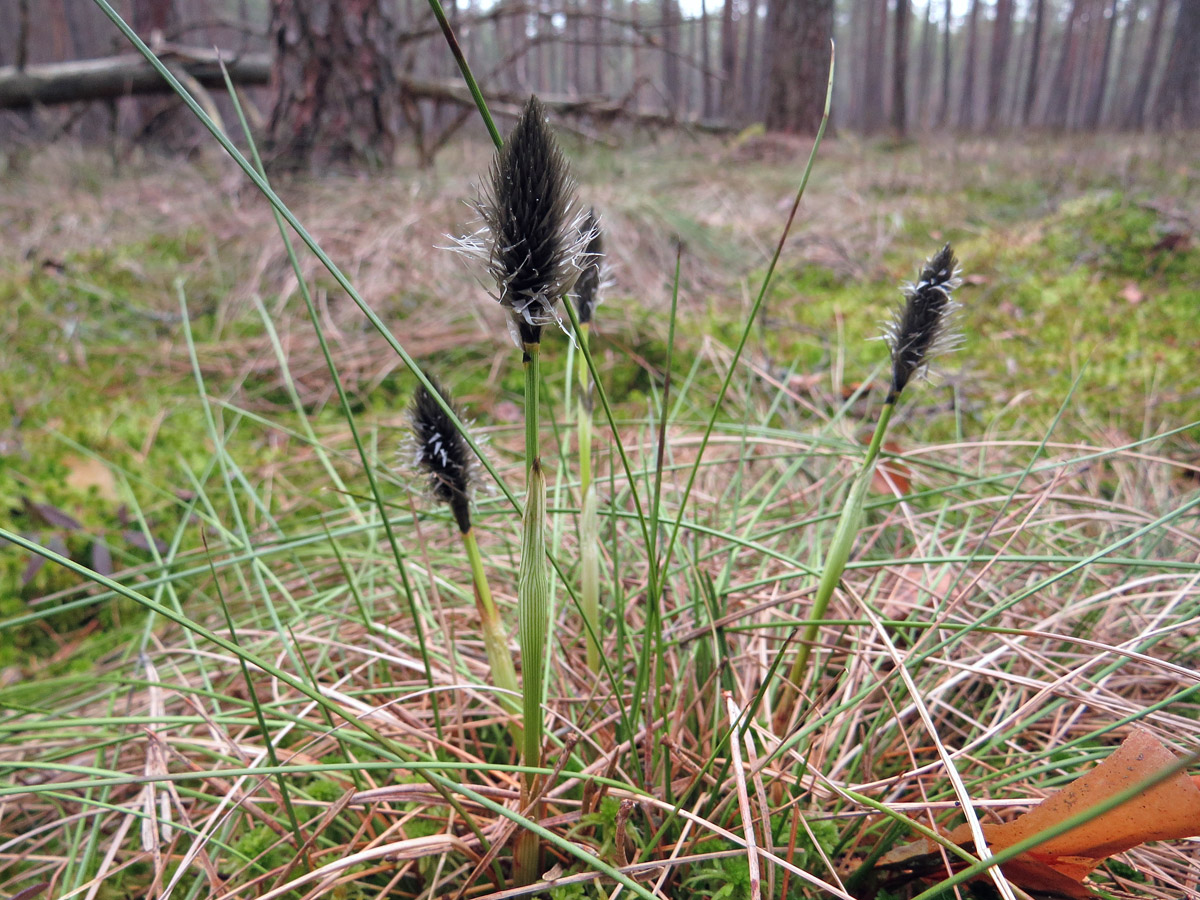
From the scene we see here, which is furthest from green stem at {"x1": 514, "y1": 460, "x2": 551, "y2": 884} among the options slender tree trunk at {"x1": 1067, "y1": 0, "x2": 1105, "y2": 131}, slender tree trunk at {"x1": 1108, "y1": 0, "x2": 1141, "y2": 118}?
slender tree trunk at {"x1": 1108, "y1": 0, "x2": 1141, "y2": 118}

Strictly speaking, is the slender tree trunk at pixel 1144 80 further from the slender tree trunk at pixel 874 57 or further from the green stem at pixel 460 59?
the green stem at pixel 460 59

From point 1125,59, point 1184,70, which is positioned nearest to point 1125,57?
point 1125,59

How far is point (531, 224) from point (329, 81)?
4.57m

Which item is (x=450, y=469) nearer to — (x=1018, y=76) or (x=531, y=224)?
(x=531, y=224)

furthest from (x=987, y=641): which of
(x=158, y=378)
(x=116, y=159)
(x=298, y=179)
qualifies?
(x=116, y=159)

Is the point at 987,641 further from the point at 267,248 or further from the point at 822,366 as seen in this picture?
the point at 267,248

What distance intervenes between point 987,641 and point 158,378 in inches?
125

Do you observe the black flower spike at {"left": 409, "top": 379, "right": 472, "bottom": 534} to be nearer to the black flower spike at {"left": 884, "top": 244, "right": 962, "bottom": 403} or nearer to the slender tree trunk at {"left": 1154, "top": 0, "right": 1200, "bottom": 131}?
the black flower spike at {"left": 884, "top": 244, "right": 962, "bottom": 403}

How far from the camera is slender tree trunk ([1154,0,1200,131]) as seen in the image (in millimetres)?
12055

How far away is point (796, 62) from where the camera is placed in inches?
317

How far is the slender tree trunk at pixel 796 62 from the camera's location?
7.74 meters

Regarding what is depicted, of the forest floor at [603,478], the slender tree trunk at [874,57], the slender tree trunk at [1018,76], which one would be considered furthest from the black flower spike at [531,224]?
the slender tree trunk at [1018,76]

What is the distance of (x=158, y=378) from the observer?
2.90 metres

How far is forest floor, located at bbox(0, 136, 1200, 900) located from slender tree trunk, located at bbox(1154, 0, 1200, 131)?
32.1ft
